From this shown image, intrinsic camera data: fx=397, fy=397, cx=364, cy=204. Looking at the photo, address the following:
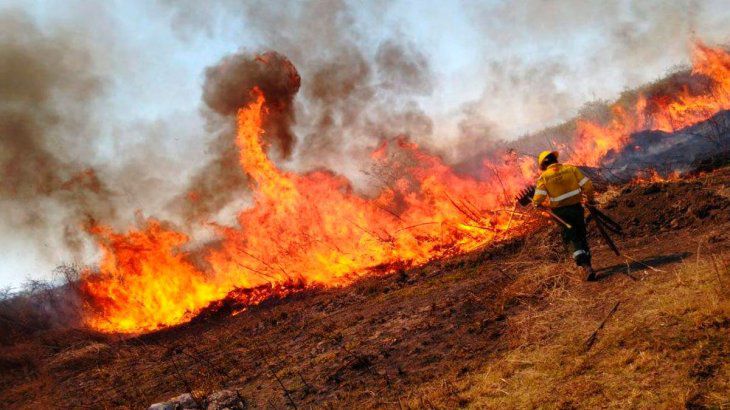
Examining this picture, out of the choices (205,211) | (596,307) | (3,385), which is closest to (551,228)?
(596,307)

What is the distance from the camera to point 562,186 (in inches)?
273

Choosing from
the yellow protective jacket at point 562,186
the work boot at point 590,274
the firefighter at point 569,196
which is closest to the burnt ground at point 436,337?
the work boot at point 590,274

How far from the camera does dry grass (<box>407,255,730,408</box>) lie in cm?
344

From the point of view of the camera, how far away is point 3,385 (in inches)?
464

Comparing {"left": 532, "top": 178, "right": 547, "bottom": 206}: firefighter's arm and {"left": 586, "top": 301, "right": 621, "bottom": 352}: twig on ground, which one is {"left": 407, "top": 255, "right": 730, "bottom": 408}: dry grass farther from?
{"left": 532, "top": 178, "right": 547, "bottom": 206}: firefighter's arm

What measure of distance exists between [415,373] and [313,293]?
7.81m

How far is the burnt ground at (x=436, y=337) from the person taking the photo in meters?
4.45

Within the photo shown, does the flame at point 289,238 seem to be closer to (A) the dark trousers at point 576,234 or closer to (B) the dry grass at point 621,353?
(A) the dark trousers at point 576,234

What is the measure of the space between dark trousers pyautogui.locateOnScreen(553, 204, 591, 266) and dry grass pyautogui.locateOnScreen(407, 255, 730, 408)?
2.37 feet

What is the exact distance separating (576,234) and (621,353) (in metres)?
3.11

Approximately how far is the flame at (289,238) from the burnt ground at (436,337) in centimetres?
129

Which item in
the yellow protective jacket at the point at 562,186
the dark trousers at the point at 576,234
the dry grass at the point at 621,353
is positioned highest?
the yellow protective jacket at the point at 562,186

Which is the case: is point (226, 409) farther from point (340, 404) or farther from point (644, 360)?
point (644, 360)

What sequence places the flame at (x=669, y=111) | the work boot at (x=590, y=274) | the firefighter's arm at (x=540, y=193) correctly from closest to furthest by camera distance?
the work boot at (x=590, y=274) → the firefighter's arm at (x=540, y=193) → the flame at (x=669, y=111)
